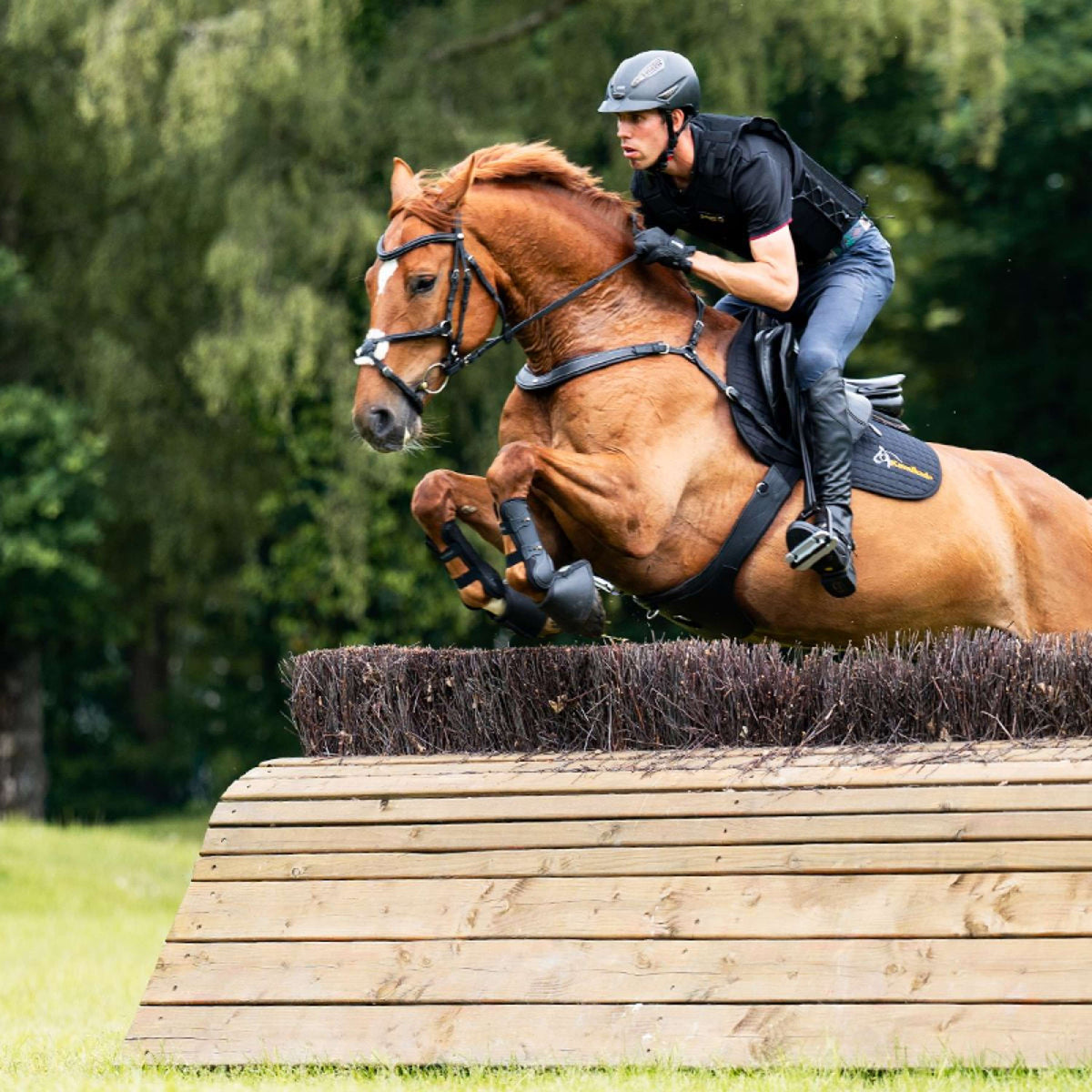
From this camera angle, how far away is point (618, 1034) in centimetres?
446

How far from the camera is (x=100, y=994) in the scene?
24.6 ft

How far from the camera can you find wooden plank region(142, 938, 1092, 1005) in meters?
4.30

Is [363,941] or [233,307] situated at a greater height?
[363,941]

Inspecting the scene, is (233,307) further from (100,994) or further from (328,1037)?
(328,1037)

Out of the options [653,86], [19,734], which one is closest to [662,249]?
[653,86]

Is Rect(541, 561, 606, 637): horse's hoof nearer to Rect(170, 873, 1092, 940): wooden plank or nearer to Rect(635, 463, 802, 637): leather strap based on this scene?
Rect(635, 463, 802, 637): leather strap

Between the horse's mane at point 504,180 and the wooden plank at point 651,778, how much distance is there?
71.3 inches

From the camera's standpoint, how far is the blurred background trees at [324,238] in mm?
14070

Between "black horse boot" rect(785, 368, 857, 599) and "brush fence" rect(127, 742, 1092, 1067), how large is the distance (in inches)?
35.7

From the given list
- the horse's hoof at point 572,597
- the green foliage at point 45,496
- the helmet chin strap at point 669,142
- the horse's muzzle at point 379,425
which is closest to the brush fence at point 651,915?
the horse's hoof at point 572,597

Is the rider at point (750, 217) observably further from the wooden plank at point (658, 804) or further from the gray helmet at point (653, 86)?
the wooden plank at point (658, 804)

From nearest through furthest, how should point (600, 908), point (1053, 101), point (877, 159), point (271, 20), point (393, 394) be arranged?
point (600, 908), point (393, 394), point (271, 20), point (1053, 101), point (877, 159)

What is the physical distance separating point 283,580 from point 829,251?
11.8 metres

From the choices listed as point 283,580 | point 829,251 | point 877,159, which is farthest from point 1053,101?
point 829,251
